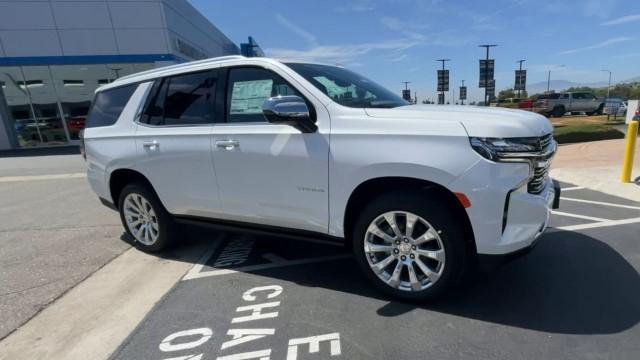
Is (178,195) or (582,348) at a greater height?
(178,195)

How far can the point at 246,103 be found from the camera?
10.9ft

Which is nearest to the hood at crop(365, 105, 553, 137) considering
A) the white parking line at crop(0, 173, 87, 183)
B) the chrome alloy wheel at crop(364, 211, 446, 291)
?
the chrome alloy wheel at crop(364, 211, 446, 291)

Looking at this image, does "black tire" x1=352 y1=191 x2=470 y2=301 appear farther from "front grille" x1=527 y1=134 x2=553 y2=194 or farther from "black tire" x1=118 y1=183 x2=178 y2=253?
"black tire" x1=118 y1=183 x2=178 y2=253

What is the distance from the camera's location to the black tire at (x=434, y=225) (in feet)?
8.45

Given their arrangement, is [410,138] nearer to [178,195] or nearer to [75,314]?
[178,195]

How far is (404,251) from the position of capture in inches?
110

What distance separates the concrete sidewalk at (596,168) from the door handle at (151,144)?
21.7 feet

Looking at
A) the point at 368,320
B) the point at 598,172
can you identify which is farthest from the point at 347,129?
the point at 598,172

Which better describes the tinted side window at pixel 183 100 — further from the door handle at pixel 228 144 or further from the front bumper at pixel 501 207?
the front bumper at pixel 501 207

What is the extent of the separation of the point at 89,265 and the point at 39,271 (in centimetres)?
46

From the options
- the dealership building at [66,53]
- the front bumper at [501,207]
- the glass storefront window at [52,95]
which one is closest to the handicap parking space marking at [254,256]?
the front bumper at [501,207]

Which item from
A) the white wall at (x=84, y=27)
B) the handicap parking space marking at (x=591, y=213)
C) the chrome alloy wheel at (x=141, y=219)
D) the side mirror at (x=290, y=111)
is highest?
the white wall at (x=84, y=27)

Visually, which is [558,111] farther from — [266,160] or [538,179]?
[266,160]

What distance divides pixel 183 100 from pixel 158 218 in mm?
1354
